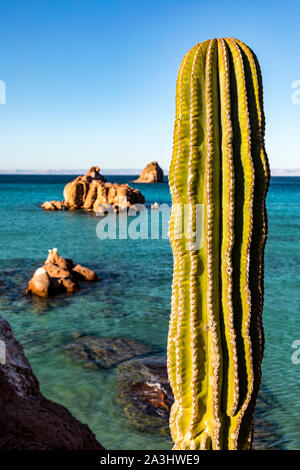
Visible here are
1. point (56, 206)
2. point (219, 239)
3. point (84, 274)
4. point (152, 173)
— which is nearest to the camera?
point (219, 239)

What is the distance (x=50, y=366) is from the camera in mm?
9883

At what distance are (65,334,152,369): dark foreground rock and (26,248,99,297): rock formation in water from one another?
13.0ft

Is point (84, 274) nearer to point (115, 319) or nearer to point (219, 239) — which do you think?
point (115, 319)

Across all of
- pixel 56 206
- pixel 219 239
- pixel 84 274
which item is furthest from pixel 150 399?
pixel 56 206

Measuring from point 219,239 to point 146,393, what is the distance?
5741 millimetres

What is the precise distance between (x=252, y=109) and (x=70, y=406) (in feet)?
21.9

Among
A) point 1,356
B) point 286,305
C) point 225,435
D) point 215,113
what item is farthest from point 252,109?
point 286,305

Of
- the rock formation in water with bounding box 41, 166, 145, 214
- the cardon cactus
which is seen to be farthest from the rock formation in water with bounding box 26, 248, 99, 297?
the rock formation in water with bounding box 41, 166, 145, 214

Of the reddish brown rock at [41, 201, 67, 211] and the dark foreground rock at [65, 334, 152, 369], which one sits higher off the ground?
the reddish brown rock at [41, 201, 67, 211]

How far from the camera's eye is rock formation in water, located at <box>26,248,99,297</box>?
15.3 metres

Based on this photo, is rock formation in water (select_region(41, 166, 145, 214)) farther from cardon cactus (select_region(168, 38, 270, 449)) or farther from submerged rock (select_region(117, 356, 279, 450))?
cardon cactus (select_region(168, 38, 270, 449))

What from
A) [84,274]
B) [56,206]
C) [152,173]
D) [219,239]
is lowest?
[84,274]

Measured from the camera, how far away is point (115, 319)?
43.4 ft
